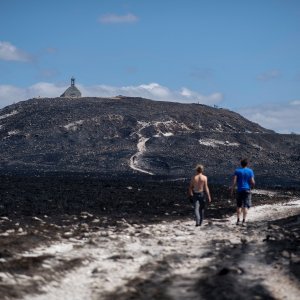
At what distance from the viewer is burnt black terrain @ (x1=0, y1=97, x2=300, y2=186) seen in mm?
69438

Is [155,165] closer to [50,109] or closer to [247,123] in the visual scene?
[50,109]

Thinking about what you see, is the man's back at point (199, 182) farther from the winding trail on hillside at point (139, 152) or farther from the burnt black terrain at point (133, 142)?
the winding trail on hillside at point (139, 152)

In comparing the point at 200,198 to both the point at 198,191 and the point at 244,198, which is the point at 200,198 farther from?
the point at 244,198

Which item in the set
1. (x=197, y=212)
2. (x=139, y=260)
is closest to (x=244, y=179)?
(x=197, y=212)

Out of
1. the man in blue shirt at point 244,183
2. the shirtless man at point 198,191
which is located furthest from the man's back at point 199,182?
the man in blue shirt at point 244,183

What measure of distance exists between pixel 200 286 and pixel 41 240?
18.9 feet

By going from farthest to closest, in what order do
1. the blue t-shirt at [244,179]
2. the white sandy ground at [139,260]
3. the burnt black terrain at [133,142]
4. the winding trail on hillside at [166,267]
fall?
the burnt black terrain at [133,142] → the blue t-shirt at [244,179] → the white sandy ground at [139,260] → the winding trail on hillside at [166,267]

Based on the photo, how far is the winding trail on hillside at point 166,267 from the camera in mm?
8695

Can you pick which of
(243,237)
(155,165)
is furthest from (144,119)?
(243,237)

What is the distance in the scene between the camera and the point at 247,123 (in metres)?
116

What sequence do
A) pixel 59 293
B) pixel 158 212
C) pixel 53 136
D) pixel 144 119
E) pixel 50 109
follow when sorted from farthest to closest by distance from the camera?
pixel 50 109 < pixel 144 119 < pixel 53 136 < pixel 158 212 < pixel 59 293

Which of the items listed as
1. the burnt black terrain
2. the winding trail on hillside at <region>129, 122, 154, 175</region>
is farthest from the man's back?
the winding trail on hillside at <region>129, 122, 154, 175</region>

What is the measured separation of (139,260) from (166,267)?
2.85ft

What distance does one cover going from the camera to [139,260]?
37.1ft
